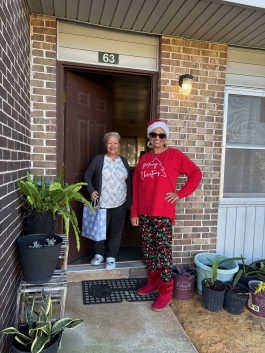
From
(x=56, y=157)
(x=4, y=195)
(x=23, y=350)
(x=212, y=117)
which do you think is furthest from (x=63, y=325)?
(x=212, y=117)

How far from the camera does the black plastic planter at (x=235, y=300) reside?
2240 mm

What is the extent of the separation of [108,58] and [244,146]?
180 centimetres

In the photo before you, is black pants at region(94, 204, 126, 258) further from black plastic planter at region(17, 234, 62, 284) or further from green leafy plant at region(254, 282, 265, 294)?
green leafy plant at region(254, 282, 265, 294)

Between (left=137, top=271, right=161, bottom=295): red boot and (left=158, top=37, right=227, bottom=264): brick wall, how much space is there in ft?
1.34

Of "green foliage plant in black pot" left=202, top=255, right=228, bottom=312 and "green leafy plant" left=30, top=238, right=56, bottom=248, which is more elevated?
"green leafy plant" left=30, top=238, right=56, bottom=248

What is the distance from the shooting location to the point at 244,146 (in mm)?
2986

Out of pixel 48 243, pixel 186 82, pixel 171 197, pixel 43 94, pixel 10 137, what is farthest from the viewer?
pixel 186 82

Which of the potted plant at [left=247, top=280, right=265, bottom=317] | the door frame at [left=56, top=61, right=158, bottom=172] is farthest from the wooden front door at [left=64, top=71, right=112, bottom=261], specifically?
the potted plant at [left=247, top=280, right=265, bottom=317]

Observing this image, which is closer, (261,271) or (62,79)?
(62,79)

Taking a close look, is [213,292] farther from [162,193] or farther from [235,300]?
[162,193]

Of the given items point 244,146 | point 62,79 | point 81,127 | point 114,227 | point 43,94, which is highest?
point 62,79

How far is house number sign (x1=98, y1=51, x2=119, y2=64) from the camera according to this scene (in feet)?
8.37

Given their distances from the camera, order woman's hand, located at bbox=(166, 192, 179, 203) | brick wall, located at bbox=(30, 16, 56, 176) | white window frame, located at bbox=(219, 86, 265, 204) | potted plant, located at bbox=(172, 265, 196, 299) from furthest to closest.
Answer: white window frame, located at bbox=(219, 86, 265, 204) < potted plant, located at bbox=(172, 265, 196, 299) < brick wall, located at bbox=(30, 16, 56, 176) < woman's hand, located at bbox=(166, 192, 179, 203)

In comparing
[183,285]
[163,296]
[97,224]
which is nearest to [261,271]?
[183,285]
